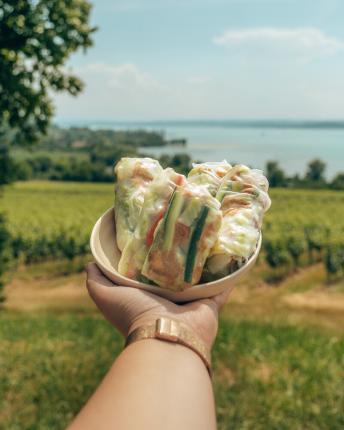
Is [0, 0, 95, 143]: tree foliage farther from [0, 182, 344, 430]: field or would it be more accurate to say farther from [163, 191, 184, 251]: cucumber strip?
[163, 191, 184, 251]: cucumber strip

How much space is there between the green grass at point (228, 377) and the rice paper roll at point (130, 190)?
5055mm

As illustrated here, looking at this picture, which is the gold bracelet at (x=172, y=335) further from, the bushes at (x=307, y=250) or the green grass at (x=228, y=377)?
the bushes at (x=307, y=250)

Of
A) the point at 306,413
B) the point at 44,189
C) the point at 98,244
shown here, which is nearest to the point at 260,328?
the point at 306,413

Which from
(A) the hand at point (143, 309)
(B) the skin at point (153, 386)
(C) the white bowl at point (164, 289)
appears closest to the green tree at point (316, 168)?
(C) the white bowl at point (164, 289)

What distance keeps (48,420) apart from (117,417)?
603 cm

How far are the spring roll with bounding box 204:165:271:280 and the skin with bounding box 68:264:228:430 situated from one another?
42 centimetres

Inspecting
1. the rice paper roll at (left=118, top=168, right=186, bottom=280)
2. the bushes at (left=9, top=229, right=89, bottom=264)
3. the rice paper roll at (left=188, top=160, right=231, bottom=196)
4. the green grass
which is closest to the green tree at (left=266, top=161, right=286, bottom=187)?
the bushes at (left=9, top=229, right=89, bottom=264)

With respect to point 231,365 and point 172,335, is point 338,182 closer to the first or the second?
point 231,365

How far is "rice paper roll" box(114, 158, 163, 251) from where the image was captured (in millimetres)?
2818

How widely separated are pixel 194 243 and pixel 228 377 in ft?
21.8

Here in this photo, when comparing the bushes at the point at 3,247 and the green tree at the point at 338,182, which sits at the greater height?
the bushes at the point at 3,247

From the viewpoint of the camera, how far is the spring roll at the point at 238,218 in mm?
2535

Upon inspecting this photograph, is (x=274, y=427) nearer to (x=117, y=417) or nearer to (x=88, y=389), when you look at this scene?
(x=88, y=389)

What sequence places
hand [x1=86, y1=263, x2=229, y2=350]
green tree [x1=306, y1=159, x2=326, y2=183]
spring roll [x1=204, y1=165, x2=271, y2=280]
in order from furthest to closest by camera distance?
green tree [x1=306, y1=159, x2=326, y2=183], spring roll [x1=204, y1=165, x2=271, y2=280], hand [x1=86, y1=263, x2=229, y2=350]
